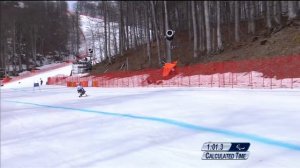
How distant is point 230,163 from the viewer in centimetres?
672

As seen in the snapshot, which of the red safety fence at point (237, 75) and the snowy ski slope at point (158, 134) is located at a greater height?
the red safety fence at point (237, 75)

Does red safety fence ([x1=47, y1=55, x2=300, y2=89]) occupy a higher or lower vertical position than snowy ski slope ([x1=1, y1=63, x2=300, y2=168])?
higher

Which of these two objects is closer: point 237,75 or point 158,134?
point 158,134

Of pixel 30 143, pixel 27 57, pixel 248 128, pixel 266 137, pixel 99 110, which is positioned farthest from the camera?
pixel 27 57

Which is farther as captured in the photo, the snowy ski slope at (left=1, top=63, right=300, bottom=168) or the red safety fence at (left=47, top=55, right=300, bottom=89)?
the red safety fence at (left=47, top=55, right=300, bottom=89)

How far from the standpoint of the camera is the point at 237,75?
81.1 ft

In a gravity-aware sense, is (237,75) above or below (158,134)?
above

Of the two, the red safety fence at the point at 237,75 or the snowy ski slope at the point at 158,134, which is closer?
the snowy ski slope at the point at 158,134

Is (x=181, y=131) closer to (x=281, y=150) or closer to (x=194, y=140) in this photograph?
(x=194, y=140)

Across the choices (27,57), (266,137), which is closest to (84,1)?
(27,57)

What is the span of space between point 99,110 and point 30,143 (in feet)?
21.5

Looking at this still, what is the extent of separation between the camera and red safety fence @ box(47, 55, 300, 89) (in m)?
22.0

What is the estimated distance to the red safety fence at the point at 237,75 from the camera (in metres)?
22.0

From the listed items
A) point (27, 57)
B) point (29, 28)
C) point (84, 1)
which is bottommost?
point (27, 57)
